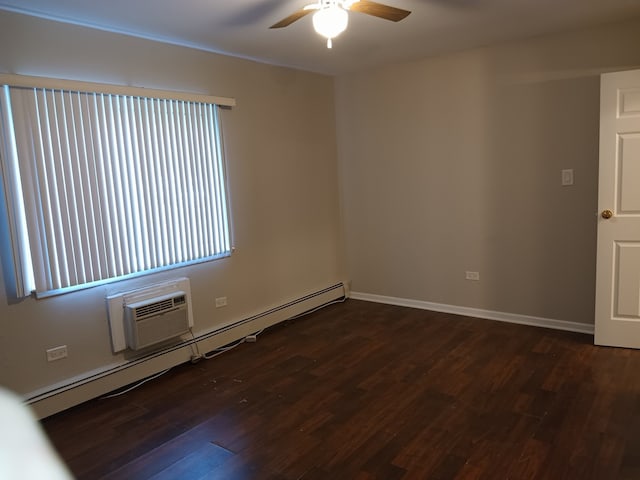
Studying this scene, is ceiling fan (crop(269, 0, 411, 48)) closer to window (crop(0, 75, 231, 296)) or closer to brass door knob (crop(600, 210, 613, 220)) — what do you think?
window (crop(0, 75, 231, 296))

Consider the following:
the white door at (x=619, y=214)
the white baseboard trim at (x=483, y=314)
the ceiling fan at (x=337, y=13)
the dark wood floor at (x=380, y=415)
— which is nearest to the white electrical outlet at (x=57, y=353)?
the dark wood floor at (x=380, y=415)

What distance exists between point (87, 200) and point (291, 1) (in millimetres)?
1765

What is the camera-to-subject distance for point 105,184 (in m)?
3.09

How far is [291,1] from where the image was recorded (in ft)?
8.95

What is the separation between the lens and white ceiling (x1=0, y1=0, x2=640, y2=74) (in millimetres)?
2754

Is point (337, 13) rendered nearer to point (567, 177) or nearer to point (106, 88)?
point (106, 88)

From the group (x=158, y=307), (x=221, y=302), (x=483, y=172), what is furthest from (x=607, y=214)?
(x=158, y=307)

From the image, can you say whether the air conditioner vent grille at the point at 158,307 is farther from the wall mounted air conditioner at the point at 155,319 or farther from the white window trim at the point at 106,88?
the white window trim at the point at 106,88

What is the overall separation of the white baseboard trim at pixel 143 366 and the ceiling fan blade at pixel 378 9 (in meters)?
2.64

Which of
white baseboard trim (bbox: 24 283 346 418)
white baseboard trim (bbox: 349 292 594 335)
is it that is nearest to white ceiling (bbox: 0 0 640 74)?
white baseboard trim (bbox: 24 283 346 418)

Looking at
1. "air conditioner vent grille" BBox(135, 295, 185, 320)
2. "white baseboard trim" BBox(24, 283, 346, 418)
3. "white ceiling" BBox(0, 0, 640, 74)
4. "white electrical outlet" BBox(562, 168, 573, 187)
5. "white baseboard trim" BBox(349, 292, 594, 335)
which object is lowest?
"white baseboard trim" BBox(349, 292, 594, 335)

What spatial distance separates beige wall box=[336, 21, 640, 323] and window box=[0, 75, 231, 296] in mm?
1762

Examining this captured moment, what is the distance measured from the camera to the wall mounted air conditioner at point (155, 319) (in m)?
3.22

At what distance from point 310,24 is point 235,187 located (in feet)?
4.82
